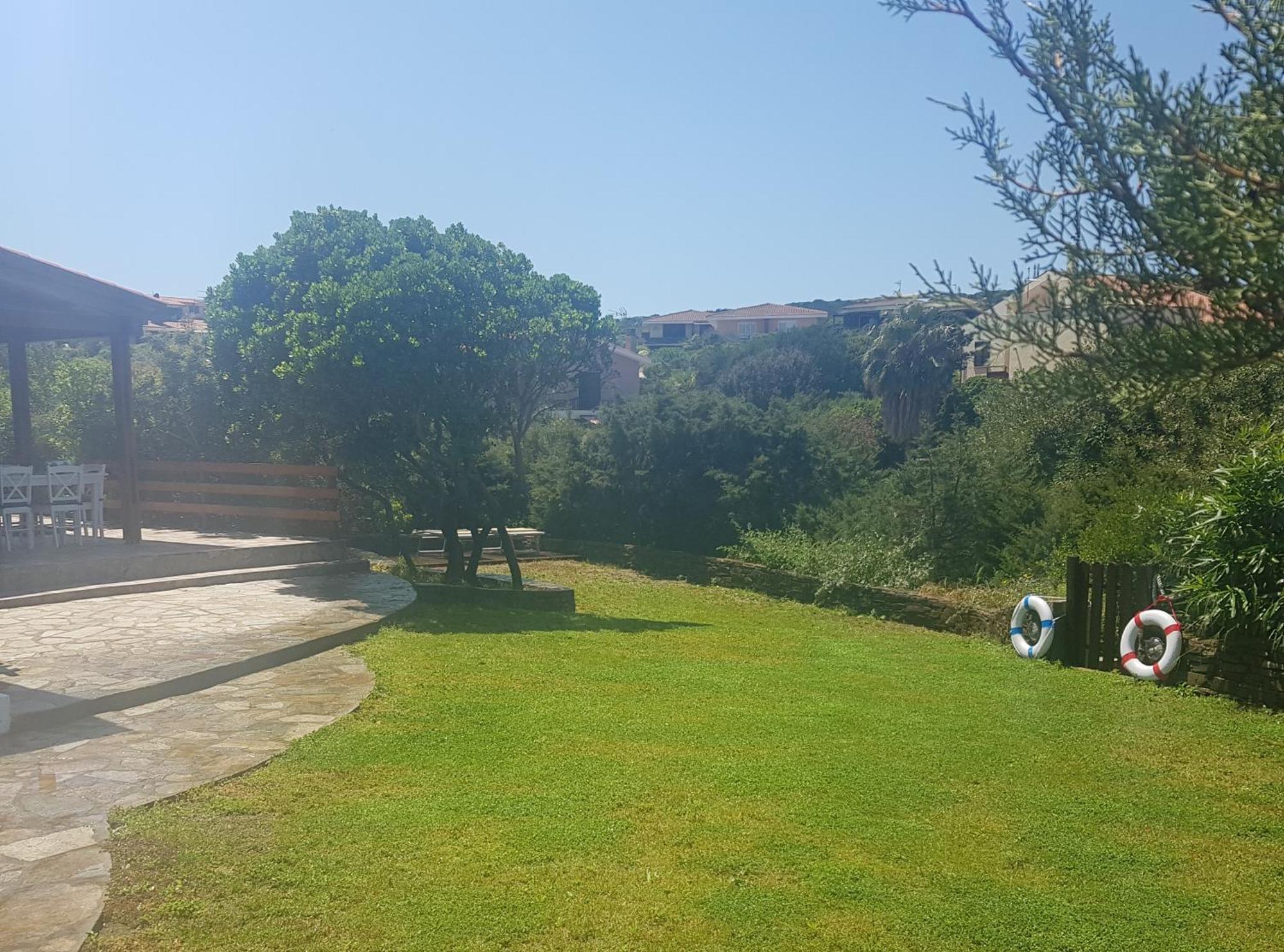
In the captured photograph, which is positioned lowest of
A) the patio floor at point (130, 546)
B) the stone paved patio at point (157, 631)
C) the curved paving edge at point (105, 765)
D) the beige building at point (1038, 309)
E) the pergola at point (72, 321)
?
the curved paving edge at point (105, 765)

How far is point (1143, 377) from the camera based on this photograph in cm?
355

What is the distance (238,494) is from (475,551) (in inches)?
170

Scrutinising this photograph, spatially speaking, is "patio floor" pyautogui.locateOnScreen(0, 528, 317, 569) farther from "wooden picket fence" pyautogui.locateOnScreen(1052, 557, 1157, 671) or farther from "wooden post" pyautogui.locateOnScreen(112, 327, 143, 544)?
"wooden picket fence" pyautogui.locateOnScreen(1052, 557, 1157, 671)

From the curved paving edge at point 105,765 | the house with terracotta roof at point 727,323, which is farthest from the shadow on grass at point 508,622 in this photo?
the house with terracotta roof at point 727,323

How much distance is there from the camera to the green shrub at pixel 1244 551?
8.52m

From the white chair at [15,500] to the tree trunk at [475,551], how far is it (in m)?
5.35

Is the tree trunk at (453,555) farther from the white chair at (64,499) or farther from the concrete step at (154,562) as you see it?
the white chair at (64,499)

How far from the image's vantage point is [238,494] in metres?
16.2

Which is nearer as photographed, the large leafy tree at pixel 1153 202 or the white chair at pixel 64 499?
the large leafy tree at pixel 1153 202

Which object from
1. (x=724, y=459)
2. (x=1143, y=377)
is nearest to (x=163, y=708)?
(x=1143, y=377)

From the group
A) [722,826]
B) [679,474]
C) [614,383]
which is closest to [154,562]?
[722,826]

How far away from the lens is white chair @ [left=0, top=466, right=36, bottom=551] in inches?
486

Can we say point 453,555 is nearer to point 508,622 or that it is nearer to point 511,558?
point 511,558

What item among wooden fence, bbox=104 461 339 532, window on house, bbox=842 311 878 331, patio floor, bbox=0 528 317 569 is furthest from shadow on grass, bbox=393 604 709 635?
window on house, bbox=842 311 878 331
